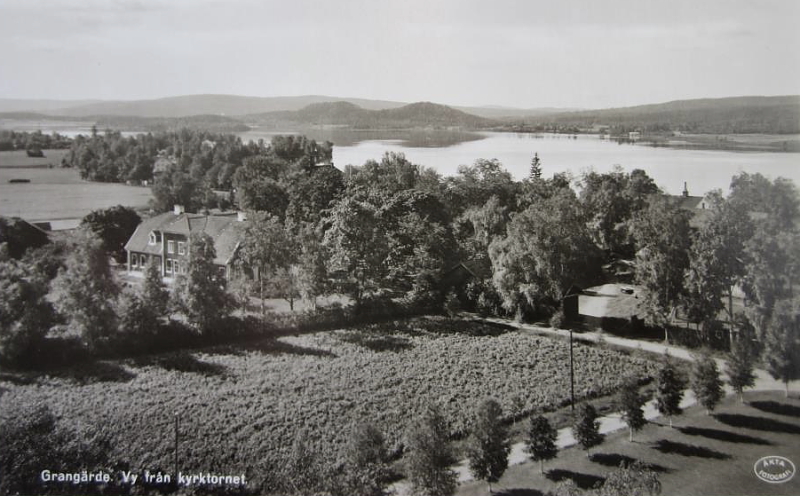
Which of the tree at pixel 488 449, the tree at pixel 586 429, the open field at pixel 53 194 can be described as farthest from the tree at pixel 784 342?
the open field at pixel 53 194

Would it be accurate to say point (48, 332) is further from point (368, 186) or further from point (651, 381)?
point (651, 381)

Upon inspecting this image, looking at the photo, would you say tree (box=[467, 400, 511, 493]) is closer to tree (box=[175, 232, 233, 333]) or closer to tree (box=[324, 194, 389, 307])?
tree (box=[324, 194, 389, 307])

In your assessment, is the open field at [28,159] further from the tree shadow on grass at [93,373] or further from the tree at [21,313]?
the tree shadow on grass at [93,373]

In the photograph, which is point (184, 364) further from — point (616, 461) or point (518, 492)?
point (616, 461)

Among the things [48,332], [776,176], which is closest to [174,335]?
[48,332]

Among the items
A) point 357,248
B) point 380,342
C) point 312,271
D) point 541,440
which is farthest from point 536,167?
point 541,440

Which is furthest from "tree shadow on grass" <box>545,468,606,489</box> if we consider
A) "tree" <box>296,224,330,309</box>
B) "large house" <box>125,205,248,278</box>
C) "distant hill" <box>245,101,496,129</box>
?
"large house" <box>125,205,248,278</box>
